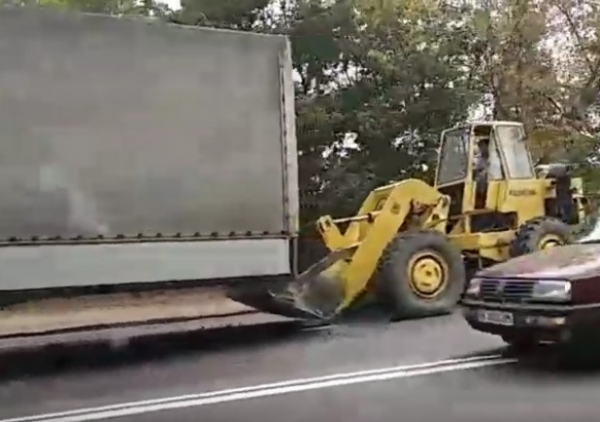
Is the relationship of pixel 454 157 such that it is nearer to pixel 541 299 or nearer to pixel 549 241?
pixel 549 241

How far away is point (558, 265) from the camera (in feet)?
27.3

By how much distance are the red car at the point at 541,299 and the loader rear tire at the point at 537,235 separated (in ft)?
13.5

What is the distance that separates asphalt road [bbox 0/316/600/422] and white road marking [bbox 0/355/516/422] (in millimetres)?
11

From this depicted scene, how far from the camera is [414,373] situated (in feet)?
27.2

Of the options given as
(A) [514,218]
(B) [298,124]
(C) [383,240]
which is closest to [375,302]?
(C) [383,240]

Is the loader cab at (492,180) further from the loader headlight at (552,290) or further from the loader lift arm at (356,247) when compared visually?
the loader headlight at (552,290)

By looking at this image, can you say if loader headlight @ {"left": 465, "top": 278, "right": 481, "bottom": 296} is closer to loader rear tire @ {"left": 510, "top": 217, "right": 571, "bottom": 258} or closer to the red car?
the red car

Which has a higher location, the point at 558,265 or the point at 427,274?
the point at 558,265

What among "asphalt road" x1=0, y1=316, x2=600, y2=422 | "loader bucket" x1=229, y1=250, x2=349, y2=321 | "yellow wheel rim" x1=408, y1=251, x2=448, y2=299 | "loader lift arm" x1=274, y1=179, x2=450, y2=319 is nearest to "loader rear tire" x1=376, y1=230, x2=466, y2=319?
"yellow wheel rim" x1=408, y1=251, x2=448, y2=299

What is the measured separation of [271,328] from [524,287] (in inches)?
171

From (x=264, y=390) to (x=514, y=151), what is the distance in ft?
24.7

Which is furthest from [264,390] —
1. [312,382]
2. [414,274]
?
[414,274]

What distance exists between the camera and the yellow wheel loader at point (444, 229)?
39.1ft

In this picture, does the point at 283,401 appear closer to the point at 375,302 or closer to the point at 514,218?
the point at 375,302
